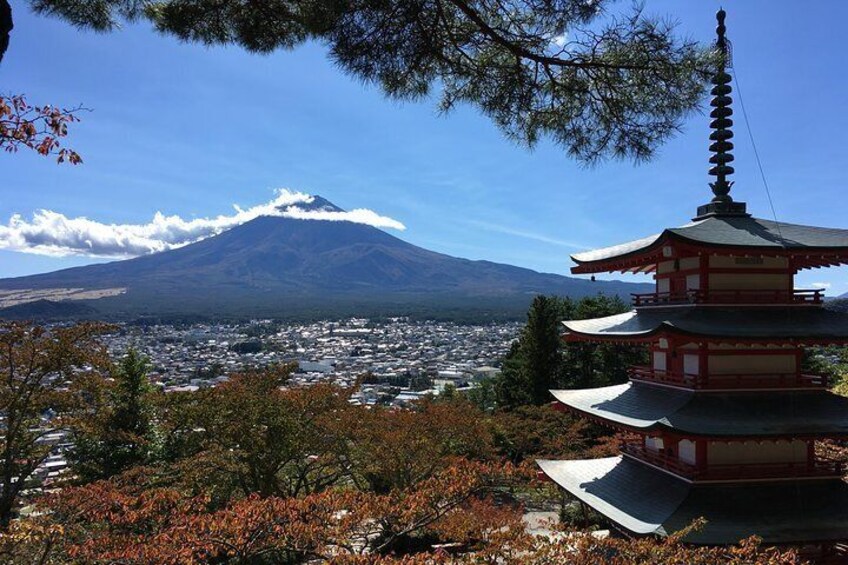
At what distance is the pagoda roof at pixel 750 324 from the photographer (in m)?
7.89

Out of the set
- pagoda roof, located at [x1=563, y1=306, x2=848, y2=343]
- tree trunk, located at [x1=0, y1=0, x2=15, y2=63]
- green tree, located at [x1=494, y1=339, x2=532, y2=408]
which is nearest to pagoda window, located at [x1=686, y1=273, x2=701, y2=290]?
pagoda roof, located at [x1=563, y1=306, x2=848, y2=343]

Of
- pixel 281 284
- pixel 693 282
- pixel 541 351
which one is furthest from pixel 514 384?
pixel 281 284

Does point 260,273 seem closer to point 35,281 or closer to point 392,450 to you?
point 35,281

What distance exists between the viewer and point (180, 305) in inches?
5089

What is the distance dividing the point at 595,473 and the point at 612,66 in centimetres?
735

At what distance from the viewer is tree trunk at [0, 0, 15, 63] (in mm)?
3092

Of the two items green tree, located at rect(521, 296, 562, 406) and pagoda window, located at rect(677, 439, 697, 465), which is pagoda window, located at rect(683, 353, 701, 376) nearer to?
pagoda window, located at rect(677, 439, 697, 465)

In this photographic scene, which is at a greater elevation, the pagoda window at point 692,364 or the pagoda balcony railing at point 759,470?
the pagoda window at point 692,364

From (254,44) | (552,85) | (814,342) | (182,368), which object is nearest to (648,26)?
(552,85)

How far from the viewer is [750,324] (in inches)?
321

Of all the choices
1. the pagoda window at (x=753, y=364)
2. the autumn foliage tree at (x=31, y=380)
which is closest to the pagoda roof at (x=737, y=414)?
the pagoda window at (x=753, y=364)

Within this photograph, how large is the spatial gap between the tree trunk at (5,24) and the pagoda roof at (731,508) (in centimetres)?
789

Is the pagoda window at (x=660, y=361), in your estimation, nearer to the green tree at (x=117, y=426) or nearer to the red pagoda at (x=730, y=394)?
the red pagoda at (x=730, y=394)

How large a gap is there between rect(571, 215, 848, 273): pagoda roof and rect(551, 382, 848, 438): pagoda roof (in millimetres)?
2133
